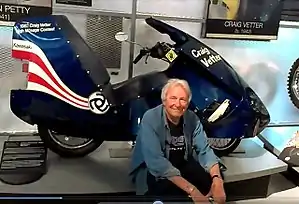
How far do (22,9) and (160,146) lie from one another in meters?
0.55

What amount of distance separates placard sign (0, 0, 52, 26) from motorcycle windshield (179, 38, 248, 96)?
0.38 m

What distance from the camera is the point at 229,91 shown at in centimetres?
127

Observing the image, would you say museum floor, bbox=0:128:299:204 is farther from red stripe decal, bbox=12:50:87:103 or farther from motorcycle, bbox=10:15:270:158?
red stripe decal, bbox=12:50:87:103

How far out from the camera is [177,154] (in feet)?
3.68

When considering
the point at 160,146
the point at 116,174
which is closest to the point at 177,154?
the point at 160,146

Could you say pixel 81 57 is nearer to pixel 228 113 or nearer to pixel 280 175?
pixel 228 113

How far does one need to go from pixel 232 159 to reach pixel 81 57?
485 millimetres

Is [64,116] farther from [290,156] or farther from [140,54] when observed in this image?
[290,156]

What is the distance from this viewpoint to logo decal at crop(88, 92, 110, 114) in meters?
1.23

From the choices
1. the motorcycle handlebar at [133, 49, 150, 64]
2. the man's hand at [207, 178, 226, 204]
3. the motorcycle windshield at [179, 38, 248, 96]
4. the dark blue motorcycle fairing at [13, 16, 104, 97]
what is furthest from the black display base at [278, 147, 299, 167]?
the dark blue motorcycle fairing at [13, 16, 104, 97]

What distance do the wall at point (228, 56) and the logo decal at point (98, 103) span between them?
0.13 meters

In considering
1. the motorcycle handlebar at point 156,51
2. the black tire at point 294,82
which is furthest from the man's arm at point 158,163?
the black tire at point 294,82

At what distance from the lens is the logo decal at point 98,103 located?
48.5 inches

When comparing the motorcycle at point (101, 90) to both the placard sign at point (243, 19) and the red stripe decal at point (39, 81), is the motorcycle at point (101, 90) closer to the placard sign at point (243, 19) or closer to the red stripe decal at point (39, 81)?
the red stripe decal at point (39, 81)
